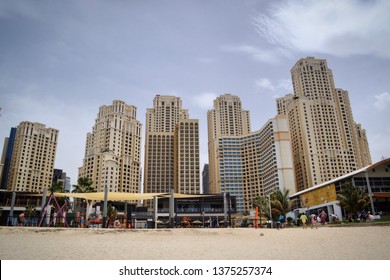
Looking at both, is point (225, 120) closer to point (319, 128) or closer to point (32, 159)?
point (319, 128)

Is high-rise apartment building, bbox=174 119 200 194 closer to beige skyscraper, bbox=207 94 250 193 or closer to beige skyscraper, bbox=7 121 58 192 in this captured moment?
beige skyscraper, bbox=207 94 250 193

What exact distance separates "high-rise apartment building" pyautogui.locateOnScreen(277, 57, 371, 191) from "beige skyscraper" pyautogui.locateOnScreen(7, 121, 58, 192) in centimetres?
10387

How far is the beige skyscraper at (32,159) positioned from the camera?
12068 cm

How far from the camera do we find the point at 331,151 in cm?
11462

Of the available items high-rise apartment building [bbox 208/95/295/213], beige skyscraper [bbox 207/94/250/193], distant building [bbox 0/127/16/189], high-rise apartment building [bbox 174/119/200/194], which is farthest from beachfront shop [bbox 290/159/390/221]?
distant building [bbox 0/127/16/189]

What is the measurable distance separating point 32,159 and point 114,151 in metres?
34.1

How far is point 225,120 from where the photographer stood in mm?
163125

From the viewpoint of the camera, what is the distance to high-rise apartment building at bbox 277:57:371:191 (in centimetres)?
11231

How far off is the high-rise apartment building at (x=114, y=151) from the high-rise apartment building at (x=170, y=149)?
761 cm

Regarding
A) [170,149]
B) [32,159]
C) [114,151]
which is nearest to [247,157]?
[170,149]

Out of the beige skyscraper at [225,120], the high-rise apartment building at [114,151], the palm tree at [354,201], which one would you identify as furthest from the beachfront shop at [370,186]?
the beige skyscraper at [225,120]
